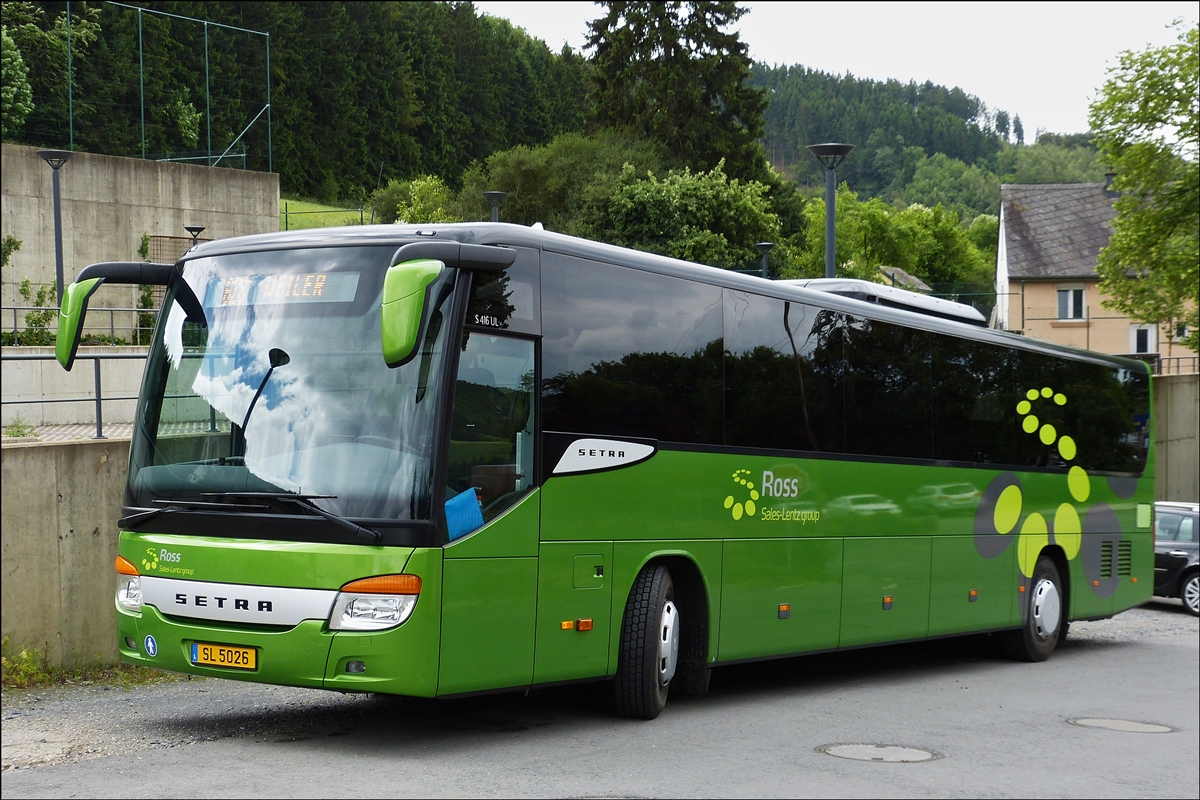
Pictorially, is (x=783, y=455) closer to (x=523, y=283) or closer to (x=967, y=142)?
(x=523, y=283)

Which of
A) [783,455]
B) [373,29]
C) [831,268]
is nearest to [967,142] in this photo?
[373,29]

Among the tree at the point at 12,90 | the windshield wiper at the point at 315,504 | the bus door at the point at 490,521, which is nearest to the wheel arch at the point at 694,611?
the bus door at the point at 490,521

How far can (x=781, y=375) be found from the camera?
11.2m

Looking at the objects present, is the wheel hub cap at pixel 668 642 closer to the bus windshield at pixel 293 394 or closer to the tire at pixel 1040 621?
the bus windshield at pixel 293 394

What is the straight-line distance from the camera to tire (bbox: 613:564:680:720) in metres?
9.27

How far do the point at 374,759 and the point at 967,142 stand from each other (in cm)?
13889

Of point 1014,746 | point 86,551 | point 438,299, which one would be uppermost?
point 438,299

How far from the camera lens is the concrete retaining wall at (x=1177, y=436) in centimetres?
3244

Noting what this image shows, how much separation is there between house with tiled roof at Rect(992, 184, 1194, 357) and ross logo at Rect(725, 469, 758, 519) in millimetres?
54371

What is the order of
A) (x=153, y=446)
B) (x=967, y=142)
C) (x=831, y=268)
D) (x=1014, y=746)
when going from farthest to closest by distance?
1. (x=967, y=142)
2. (x=831, y=268)
3. (x=1014, y=746)
4. (x=153, y=446)

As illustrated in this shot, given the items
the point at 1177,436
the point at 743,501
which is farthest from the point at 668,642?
the point at 1177,436

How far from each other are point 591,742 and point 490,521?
5.30ft

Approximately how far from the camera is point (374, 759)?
775 cm

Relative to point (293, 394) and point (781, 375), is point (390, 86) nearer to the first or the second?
point (781, 375)
